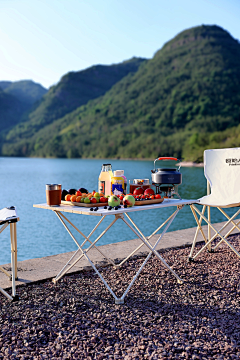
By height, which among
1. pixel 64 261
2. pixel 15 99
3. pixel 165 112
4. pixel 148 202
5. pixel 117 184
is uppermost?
pixel 15 99

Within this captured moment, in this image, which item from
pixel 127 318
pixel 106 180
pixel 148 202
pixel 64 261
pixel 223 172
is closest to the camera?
pixel 127 318

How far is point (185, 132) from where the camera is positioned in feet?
234

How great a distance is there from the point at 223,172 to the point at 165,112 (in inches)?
2996

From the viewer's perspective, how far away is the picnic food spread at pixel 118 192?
2490 mm

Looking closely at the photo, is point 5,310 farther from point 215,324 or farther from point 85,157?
point 85,157

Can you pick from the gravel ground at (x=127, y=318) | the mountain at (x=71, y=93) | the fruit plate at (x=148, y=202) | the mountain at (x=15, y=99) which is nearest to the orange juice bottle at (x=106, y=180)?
the fruit plate at (x=148, y=202)

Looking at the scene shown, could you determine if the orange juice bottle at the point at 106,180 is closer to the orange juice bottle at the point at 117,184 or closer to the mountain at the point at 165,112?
the orange juice bottle at the point at 117,184

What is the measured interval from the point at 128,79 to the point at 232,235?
10115 cm

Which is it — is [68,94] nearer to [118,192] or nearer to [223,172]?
[223,172]

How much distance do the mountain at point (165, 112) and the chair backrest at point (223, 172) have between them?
4994 cm

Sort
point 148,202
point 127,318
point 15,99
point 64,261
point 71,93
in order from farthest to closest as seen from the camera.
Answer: point 15,99 → point 71,93 → point 64,261 → point 148,202 → point 127,318

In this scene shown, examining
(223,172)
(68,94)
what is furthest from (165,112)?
(223,172)

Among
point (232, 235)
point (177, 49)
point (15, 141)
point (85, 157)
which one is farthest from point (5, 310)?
point (15, 141)

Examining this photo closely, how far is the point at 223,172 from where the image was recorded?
390cm
